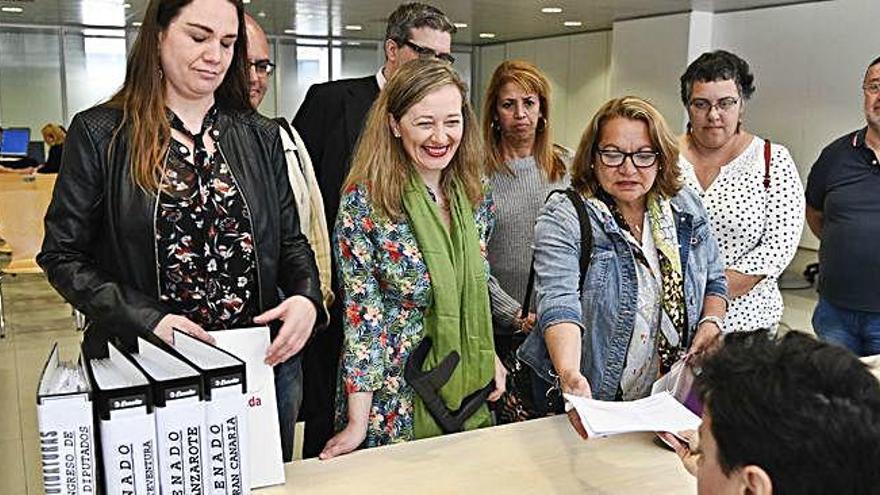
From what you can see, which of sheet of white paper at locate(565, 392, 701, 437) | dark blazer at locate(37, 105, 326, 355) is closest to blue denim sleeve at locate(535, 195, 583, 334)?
sheet of white paper at locate(565, 392, 701, 437)

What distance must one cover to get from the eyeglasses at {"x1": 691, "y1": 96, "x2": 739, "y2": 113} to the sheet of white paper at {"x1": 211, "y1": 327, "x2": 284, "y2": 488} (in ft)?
5.30

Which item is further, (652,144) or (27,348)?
(27,348)

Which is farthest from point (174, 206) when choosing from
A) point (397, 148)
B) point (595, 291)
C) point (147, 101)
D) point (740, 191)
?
point (740, 191)

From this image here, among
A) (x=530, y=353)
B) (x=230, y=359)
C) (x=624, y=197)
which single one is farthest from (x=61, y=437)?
(x=624, y=197)

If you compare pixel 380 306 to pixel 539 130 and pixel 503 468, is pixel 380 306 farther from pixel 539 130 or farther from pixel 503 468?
pixel 539 130

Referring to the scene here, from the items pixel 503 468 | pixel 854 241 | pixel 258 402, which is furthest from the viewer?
pixel 854 241

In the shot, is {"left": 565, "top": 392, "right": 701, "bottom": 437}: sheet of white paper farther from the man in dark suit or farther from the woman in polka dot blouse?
the man in dark suit

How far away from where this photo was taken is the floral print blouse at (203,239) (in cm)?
158

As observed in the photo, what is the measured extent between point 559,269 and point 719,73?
1013mm

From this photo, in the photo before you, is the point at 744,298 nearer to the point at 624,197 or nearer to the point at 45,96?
the point at 624,197

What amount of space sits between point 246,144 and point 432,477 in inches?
29.5

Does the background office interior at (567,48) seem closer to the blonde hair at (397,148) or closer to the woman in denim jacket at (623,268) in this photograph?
the blonde hair at (397,148)

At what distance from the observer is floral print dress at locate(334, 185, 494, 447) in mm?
1815

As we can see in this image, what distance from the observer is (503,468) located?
1.55 meters
